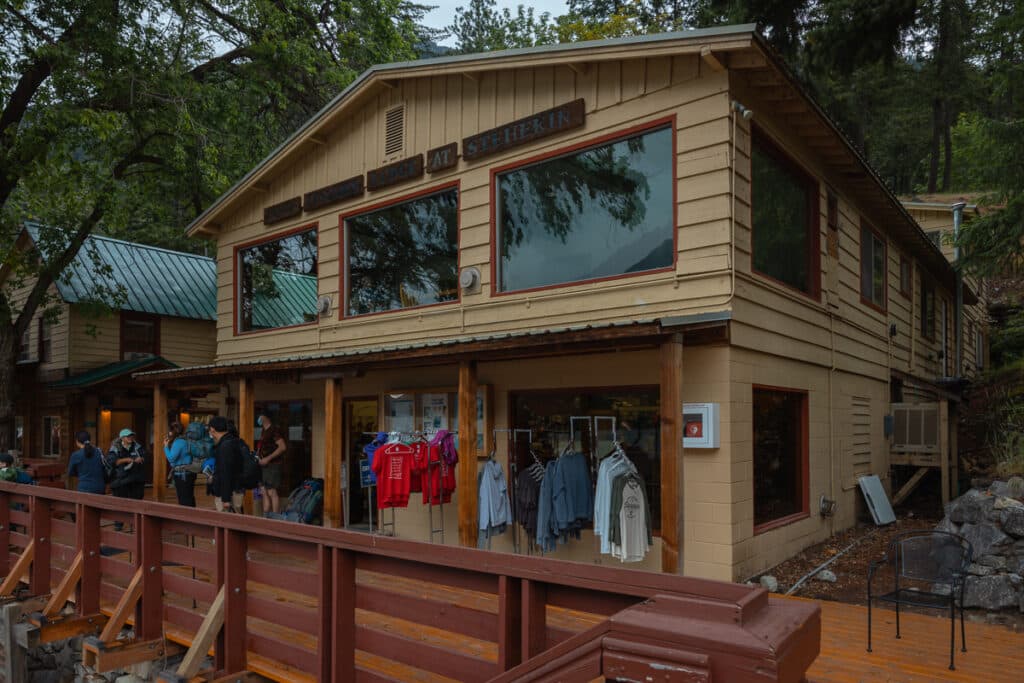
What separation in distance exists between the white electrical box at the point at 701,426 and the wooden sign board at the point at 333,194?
6.19 meters

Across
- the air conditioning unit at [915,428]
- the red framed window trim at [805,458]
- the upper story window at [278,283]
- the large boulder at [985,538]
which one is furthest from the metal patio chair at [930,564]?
the upper story window at [278,283]

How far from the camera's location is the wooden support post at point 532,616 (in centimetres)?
305

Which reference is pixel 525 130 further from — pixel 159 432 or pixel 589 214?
pixel 159 432

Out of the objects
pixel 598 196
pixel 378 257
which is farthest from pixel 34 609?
pixel 598 196

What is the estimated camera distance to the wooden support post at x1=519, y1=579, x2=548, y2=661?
10.00ft

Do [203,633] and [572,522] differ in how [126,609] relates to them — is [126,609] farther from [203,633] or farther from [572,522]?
[572,522]

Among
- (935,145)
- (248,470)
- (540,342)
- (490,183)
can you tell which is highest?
(935,145)

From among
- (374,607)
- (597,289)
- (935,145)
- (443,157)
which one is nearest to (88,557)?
(374,607)

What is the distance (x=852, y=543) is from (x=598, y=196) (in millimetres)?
5476

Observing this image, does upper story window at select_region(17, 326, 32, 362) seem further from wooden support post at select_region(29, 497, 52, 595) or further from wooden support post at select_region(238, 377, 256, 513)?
wooden support post at select_region(29, 497, 52, 595)

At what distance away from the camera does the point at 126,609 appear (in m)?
5.64

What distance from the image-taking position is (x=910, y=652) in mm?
5520

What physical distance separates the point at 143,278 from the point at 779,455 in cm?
1739

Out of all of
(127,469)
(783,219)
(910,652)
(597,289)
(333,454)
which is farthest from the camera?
(127,469)
